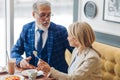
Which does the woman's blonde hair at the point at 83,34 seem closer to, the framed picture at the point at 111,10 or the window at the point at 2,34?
the framed picture at the point at 111,10

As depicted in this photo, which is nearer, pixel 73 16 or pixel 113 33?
pixel 113 33

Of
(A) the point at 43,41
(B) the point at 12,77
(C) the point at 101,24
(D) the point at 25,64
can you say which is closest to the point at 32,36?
(A) the point at 43,41

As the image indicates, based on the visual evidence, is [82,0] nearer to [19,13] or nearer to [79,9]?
[79,9]

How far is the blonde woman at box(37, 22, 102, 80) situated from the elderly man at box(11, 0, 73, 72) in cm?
41

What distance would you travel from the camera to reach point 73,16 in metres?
3.22

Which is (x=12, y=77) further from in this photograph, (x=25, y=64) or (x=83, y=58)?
(x=83, y=58)

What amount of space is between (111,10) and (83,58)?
80 cm

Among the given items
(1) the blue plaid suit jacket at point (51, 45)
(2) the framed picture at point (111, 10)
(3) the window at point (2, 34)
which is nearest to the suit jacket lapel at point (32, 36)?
(1) the blue plaid suit jacket at point (51, 45)

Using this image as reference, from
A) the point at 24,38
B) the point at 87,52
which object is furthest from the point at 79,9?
the point at 87,52

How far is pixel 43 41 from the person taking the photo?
2.53 meters

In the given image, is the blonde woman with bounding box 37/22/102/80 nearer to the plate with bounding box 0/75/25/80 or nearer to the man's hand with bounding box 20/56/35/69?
the plate with bounding box 0/75/25/80

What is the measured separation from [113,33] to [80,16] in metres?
0.60

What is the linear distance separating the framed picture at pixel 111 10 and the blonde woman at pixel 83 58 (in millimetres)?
584

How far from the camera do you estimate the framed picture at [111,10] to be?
8.34 ft
